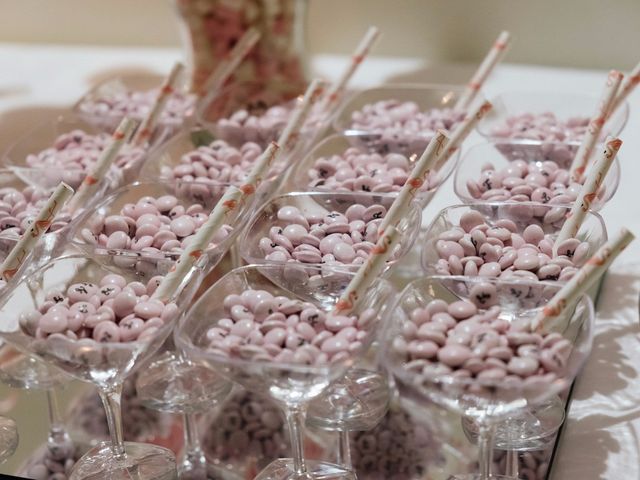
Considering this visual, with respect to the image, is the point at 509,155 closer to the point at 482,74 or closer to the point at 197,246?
the point at 482,74

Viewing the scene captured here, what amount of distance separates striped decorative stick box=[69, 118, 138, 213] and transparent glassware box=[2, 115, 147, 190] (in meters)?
0.04

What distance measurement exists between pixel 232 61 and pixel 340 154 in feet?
1.03

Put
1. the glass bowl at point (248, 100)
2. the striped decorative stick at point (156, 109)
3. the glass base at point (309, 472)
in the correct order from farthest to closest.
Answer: the glass bowl at point (248, 100) < the striped decorative stick at point (156, 109) < the glass base at point (309, 472)

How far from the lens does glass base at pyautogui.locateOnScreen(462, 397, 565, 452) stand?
0.88 metres

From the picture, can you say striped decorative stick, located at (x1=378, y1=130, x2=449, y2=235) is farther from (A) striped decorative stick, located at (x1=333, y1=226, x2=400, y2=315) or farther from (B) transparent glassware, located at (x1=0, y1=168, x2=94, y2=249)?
(B) transparent glassware, located at (x1=0, y1=168, x2=94, y2=249)

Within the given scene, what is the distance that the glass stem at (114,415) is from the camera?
0.85m

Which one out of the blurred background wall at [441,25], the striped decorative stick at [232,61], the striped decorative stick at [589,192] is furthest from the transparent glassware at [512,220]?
the blurred background wall at [441,25]

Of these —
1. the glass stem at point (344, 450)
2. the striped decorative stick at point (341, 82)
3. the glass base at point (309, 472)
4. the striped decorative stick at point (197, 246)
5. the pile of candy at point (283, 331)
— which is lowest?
the glass base at point (309, 472)

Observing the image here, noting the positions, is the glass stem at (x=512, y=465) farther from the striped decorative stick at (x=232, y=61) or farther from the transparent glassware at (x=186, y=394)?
the striped decorative stick at (x=232, y=61)

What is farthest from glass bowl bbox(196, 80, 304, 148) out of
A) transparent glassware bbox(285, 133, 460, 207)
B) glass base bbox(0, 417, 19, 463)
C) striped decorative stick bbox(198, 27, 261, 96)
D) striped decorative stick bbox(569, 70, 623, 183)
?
glass base bbox(0, 417, 19, 463)

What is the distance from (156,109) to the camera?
1.25m

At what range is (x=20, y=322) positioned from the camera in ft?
2.71

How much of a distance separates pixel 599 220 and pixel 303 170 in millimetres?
354

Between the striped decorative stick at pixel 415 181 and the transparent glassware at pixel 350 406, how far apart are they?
0.15 meters
